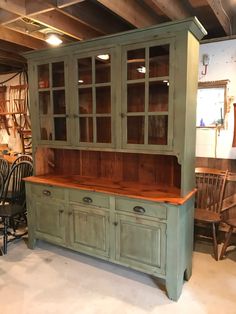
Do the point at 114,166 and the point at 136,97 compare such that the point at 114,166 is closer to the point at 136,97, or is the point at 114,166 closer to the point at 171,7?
the point at 136,97

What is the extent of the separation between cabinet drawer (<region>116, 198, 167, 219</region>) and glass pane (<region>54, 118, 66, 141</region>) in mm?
961

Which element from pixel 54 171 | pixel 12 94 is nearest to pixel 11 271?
pixel 54 171

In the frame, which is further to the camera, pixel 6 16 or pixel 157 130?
pixel 6 16

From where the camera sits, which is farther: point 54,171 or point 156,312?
point 54,171

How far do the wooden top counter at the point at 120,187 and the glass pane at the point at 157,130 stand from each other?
0.45m

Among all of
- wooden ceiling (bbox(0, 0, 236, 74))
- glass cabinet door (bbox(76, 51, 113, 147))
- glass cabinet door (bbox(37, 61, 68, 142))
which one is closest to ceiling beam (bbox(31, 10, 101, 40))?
wooden ceiling (bbox(0, 0, 236, 74))

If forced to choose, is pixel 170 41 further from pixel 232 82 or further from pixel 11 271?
pixel 11 271

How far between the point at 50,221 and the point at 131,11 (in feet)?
7.39

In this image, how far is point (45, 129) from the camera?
2.87 meters

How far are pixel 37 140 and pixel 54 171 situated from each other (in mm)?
499

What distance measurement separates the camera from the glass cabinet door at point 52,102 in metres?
2.69

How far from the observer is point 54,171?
3.24 m

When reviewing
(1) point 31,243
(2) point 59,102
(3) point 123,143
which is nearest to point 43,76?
(2) point 59,102

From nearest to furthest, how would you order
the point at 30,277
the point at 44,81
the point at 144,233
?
the point at 144,233 < the point at 30,277 < the point at 44,81
